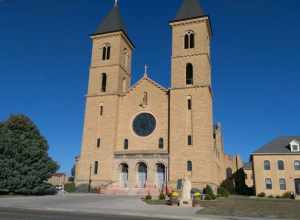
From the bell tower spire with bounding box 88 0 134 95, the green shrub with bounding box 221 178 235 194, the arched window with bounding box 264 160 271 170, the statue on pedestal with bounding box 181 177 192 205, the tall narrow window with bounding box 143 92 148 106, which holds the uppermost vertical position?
the bell tower spire with bounding box 88 0 134 95

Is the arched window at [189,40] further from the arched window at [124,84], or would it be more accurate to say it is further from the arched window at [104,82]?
Answer: the arched window at [104,82]

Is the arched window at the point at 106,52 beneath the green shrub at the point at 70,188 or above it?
above

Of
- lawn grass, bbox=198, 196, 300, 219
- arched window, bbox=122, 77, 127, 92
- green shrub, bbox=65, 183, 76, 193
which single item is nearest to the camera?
lawn grass, bbox=198, 196, 300, 219

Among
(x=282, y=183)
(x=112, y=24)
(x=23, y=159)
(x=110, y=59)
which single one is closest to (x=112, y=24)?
(x=112, y=24)

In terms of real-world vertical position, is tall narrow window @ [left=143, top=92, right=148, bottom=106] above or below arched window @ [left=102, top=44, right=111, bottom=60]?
below

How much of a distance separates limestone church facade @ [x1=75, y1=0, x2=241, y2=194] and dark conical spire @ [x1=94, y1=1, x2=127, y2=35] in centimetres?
66

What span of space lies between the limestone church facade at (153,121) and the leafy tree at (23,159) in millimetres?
9058

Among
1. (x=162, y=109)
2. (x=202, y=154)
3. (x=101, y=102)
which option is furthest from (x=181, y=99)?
(x=101, y=102)

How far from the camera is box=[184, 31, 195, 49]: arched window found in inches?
1770

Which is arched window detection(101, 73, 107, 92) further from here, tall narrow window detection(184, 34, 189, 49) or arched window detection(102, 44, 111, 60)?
tall narrow window detection(184, 34, 189, 49)

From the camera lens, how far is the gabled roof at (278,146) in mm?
46781

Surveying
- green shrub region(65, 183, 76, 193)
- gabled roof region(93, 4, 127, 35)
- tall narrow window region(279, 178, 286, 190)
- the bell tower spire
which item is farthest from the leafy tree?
tall narrow window region(279, 178, 286, 190)

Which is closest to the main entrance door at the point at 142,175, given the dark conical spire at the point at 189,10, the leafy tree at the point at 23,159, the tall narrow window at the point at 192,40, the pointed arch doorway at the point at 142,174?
the pointed arch doorway at the point at 142,174

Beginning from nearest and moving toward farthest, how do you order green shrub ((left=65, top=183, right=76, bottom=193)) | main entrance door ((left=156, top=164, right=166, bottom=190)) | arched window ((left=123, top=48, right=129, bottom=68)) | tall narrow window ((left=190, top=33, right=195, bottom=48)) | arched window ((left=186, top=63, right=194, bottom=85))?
main entrance door ((left=156, top=164, right=166, bottom=190)), green shrub ((left=65, top=183, right=76, bottom=193)), arched window ((left=186, top=63, right=194, bottom=85)), tall narrow window ((left=190, top=33, right=195, bottom=48)), arched window ((left=123, top=48, right=129, bottom=68))
